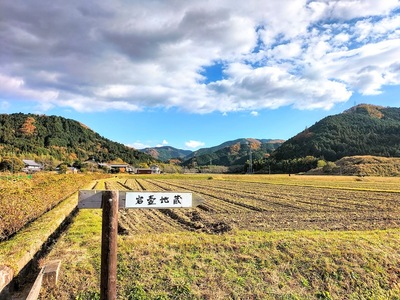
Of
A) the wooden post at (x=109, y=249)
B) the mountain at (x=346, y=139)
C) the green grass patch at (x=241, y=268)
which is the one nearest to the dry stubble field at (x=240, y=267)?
the green grass patch at (x=241, y=268)

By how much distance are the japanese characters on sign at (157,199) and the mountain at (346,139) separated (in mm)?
128524

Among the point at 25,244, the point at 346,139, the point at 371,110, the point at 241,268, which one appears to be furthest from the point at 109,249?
the point at 371,110

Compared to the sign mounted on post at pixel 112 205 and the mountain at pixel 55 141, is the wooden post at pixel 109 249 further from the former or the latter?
the mountain at pixel 55 141

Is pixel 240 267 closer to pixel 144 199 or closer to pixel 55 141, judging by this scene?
pixel 144 199

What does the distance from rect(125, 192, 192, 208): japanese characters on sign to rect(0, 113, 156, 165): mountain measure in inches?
4720

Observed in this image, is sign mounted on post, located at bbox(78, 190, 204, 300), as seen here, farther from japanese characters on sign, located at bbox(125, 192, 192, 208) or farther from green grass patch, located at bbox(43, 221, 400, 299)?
green grass patch, located at bbox(43, 221, 400, 299)

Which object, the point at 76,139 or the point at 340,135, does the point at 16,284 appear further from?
the point at 76,139

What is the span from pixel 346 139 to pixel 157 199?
482 feet

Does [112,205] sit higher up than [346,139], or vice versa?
[346,139]

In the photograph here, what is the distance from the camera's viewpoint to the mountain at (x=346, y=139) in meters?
124

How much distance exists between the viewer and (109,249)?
12.5 ft

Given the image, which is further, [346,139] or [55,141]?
[55,141]

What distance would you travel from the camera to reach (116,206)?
3.87 meters

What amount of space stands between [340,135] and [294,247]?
149 meters
